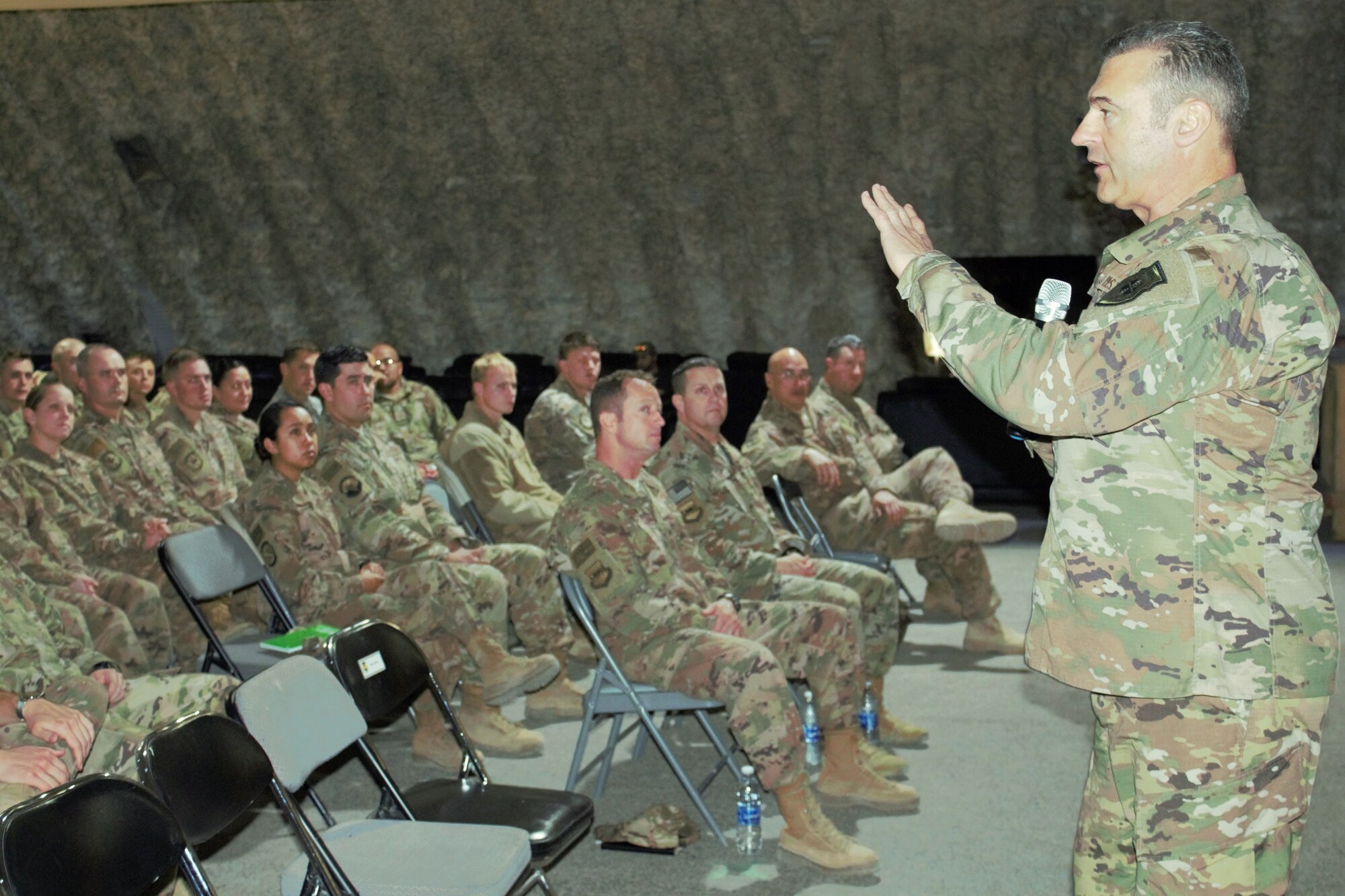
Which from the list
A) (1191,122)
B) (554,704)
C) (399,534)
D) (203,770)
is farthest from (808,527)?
(1191,122)

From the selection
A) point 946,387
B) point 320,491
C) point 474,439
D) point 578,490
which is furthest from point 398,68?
point 578,490

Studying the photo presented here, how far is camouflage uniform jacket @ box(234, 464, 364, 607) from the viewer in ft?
13.9

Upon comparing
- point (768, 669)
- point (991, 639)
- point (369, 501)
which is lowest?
point (991, 639)

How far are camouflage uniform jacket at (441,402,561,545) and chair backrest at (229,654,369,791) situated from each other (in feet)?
9.23

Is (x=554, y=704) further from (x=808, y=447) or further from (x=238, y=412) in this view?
(x=238, y=412)

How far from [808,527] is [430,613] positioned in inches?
74.2

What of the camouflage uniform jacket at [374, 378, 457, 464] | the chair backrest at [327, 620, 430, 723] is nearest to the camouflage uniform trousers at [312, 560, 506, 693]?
the chair backrest at [327, 620, 430, 723]

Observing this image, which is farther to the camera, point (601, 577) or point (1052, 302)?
point (601, 577)

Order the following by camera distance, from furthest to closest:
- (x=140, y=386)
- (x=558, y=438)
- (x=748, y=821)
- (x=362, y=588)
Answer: (x=140, y=386), (x=558, y=438), (x=362, y=588), (x=748, y=821)

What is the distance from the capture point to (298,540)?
4.30 m

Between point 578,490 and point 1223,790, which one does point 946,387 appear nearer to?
point 578,490

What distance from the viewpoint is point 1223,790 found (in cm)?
155

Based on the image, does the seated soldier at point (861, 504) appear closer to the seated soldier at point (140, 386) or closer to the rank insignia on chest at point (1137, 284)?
the seated soldier at point (140, 386)

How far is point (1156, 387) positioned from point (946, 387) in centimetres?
763
